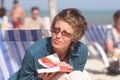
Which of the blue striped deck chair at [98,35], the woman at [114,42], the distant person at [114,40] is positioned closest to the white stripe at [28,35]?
the distant person at [114,40]

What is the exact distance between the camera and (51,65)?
290 centimetres

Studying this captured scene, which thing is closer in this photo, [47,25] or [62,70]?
[62,70]

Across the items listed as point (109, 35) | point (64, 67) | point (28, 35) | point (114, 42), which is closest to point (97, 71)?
point (114, 42)

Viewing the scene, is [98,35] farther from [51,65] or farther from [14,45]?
[51,65]

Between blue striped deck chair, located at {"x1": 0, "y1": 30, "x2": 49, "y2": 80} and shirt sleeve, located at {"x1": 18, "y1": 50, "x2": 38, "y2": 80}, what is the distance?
0.93m

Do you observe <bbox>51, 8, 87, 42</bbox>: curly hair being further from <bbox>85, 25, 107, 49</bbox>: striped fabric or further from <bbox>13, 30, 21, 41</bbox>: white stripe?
<bbox>85, 25, 107, 49</bbox>: striped fabric

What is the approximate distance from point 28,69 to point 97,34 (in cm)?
519

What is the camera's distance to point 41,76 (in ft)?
9.66

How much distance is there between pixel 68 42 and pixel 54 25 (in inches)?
6.3

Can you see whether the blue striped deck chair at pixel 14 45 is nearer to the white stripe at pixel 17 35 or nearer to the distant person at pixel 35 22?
the white stripe at pixel 17 35

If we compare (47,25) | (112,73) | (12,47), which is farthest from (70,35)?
(47,25)

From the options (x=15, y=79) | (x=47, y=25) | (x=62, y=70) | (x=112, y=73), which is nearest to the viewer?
(x=62, y=70)

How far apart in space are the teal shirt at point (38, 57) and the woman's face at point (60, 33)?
0.26 ft

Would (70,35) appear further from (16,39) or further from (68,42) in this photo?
(16,39)
